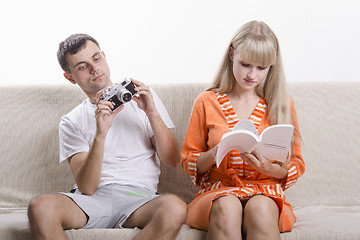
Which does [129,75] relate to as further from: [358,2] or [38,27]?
[358,2]

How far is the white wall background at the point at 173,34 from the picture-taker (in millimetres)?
2436

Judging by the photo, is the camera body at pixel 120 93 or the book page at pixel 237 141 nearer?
the book page at pixel 237 141

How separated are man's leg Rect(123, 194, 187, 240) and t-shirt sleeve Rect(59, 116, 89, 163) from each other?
362 millimetres

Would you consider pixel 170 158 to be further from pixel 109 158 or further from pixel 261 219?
pixel 261 219

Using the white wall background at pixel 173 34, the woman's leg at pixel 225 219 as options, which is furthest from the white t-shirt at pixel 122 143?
the white wall background at pixel 173 34

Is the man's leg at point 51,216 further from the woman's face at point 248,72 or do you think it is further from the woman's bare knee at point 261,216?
the woman's face at point 248,72

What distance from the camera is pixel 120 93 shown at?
171cm

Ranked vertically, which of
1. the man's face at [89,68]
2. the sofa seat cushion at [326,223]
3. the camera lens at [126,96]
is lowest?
the sofa seat cushion at [326,223]

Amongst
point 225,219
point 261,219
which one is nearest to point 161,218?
point 225,219

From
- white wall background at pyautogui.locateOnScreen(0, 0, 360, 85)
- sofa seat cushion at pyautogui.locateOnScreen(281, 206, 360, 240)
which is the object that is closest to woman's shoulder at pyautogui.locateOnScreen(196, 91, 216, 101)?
sofa seat cushion at pyautogui.locateOnScreen(281, 206, 360, 240)

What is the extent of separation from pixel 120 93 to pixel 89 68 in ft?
0.65

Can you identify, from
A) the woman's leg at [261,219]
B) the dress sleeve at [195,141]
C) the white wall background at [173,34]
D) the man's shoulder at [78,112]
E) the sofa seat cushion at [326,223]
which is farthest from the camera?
the white wall background at [173,34]

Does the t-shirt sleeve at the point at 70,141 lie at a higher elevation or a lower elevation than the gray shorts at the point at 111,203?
higher

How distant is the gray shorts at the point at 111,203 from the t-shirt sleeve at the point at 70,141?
148 mm
